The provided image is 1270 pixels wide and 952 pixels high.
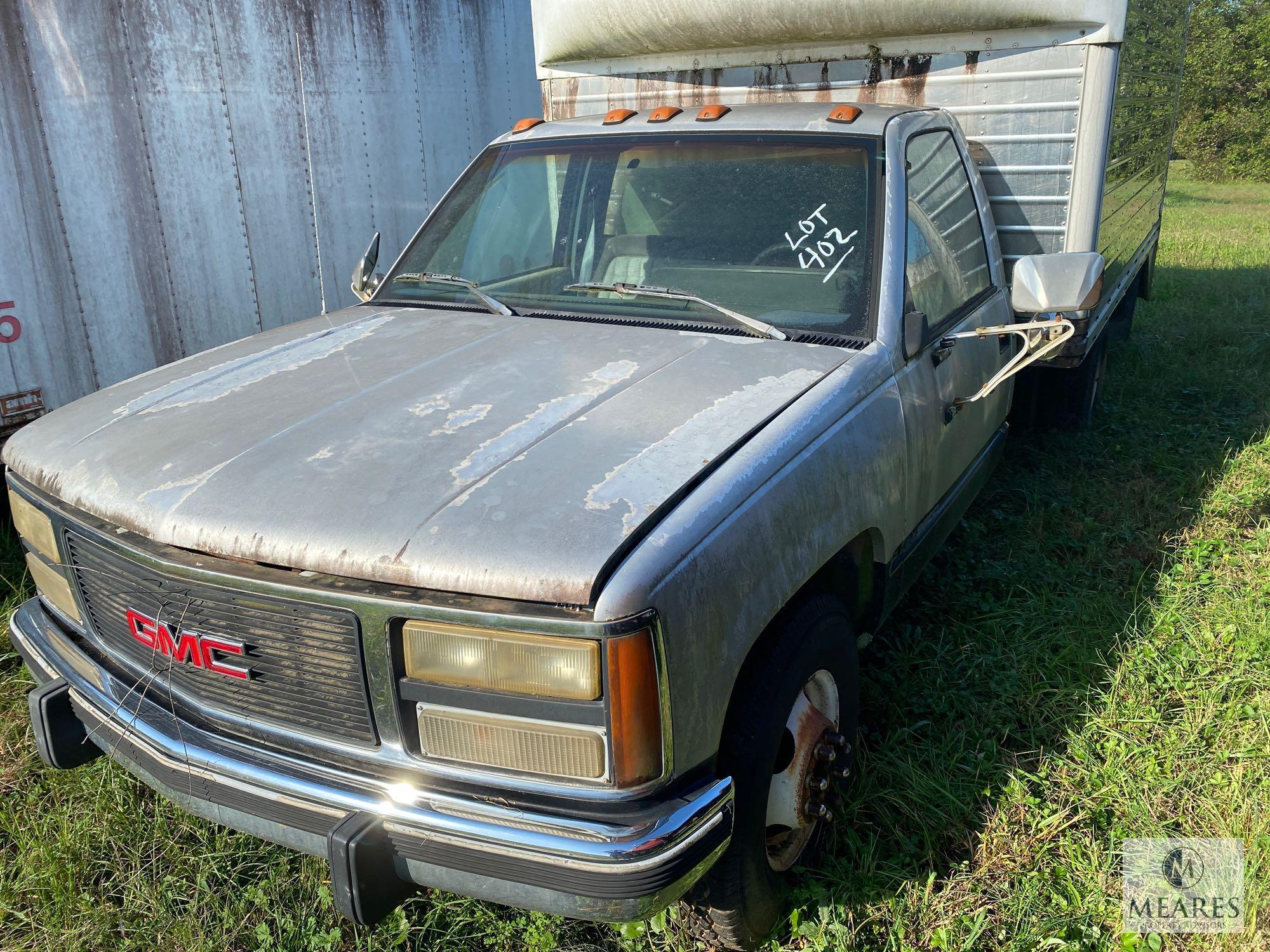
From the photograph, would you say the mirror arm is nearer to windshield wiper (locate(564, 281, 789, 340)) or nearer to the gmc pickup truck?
the gmc pickup truck

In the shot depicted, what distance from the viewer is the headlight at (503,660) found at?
1.79 metres

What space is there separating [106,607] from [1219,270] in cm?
1215

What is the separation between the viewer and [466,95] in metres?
6.17

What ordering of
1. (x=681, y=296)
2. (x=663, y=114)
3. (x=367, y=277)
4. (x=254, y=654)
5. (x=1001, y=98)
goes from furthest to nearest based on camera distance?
1. (x=1001, y=98)
2. (x=367, y=277)
3. (x=663, y=114)
4. (x=681, y=296)
5. (x=254, y=654)

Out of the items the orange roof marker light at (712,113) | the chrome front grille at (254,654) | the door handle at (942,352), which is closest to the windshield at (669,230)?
the orange roof marker light at (712,113)

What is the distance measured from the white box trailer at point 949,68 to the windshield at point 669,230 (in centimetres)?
110

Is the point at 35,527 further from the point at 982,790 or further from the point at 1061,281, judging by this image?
the point at 1061,281

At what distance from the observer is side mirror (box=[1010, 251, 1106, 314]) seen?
284 centimetres

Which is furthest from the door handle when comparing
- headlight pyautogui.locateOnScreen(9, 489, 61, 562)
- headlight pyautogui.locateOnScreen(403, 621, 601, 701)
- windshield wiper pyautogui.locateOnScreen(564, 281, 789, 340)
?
headlight pyautogui.locateOnScreen(9, 489, 61, 562)

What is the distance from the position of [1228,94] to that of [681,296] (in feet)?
103

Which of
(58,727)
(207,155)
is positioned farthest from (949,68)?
(58,727)

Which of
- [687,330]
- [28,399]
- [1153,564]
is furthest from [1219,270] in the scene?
[28,399]

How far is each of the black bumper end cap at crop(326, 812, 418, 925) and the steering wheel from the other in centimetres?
194

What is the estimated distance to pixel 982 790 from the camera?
2.88 metres
